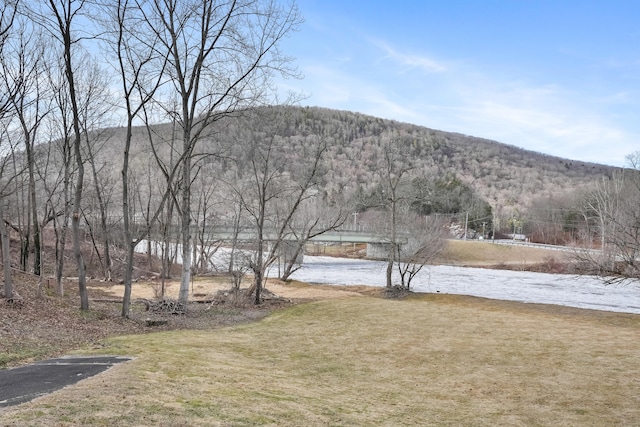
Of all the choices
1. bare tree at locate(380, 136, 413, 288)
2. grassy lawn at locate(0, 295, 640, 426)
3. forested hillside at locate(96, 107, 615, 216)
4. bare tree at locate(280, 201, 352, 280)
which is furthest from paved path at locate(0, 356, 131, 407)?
forested hillside at locate(96, 107, 615, 216)

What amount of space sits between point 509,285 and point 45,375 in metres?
37.2

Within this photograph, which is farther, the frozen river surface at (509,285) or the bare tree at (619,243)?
the frozen river surface at (509,285)

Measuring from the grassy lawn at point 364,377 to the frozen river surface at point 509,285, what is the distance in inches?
545

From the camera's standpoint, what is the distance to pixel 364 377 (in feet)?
36.0

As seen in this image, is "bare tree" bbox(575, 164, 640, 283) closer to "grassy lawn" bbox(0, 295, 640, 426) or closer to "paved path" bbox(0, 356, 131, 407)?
"grassy lawn" bbox(0, 295, 640, 426)

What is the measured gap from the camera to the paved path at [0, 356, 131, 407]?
6.22 meters

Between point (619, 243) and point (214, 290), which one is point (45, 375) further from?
point (214, 290)

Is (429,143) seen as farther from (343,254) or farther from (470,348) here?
(470,348)

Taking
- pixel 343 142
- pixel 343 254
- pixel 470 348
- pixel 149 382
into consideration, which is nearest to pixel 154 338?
pixel 149 382

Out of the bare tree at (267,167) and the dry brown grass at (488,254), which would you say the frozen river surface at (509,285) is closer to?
the dry brown grass at (488,254)

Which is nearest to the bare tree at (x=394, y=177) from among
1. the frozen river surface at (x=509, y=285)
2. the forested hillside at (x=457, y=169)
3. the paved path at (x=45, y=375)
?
the frozen river surface at (x=509, y=285)

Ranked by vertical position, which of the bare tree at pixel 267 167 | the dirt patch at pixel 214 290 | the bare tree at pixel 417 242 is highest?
the bare tree at pixel 267 167

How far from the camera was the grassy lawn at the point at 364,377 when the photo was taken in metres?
6.05

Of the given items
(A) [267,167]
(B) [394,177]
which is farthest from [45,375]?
(B) [394,177]
